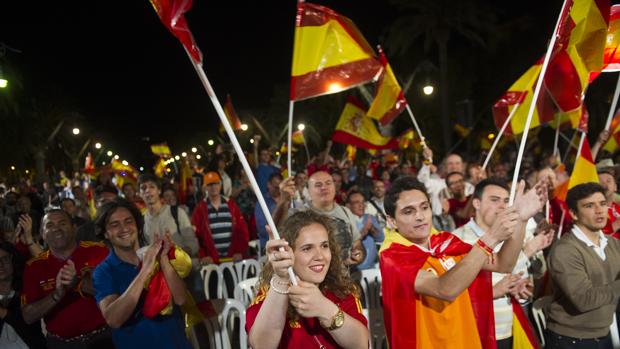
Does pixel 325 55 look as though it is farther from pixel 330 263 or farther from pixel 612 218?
pixel 612 218

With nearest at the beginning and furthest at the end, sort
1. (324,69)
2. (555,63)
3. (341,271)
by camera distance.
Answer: (341,271) → (555,63) → (324,69)

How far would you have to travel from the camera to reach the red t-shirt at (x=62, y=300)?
13.2 feet

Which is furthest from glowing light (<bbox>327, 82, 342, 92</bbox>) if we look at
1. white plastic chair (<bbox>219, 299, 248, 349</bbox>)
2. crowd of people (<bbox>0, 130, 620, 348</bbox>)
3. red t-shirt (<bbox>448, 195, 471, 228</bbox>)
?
red t-shirt (<bbox>448, 195, 471, 228</bbox>)

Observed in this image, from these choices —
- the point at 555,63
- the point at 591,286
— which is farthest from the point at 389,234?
the point at 555,63

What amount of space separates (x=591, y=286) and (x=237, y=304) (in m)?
2.76

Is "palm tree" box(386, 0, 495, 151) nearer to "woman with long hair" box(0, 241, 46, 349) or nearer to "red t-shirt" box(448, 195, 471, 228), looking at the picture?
"red t-shirt" box(448, 195, 471, 228)

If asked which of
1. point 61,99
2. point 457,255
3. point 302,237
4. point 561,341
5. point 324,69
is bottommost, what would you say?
point 561,341

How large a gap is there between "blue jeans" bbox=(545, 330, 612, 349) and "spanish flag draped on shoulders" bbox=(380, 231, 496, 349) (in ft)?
3.46

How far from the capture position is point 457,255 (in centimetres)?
334

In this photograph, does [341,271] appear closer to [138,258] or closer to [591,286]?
[138,258]

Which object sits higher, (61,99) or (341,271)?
(61,99)

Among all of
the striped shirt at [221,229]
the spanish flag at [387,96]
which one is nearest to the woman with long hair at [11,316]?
the striped shirt at [221,229]

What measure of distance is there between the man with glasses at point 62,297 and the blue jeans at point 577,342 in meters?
3.49

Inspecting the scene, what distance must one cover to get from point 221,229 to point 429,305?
474 centimetres
